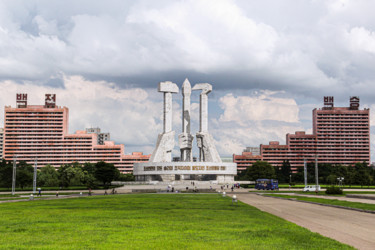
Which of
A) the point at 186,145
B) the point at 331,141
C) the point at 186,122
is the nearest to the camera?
the point at 186,145

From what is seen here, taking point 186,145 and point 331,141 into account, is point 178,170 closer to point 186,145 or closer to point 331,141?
point 186,145

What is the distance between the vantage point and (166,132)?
11625cm

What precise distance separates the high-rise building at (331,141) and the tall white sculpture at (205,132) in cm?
7482

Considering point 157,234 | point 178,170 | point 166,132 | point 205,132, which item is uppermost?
point 205,132

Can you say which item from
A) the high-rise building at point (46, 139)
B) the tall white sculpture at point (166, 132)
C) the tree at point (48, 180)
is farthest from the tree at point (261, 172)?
the high-rise building at point (46, 139)

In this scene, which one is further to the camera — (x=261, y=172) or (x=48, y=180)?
(x=261, y=172)

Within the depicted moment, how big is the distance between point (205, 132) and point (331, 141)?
3836 inches

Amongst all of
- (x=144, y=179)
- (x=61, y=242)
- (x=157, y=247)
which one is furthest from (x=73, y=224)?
(x=144, y=179)

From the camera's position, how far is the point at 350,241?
1508 cm

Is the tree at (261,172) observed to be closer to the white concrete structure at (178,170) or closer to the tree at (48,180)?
the white concrete structure at (178,170)

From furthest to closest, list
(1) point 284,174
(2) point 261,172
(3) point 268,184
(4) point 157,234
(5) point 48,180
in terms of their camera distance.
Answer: (1) point 284,174, (2) point 261,172, (5) point 48,180, (3) point 268,184, (4) point 157,234

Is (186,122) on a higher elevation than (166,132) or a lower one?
higher

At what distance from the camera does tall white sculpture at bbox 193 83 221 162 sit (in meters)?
117

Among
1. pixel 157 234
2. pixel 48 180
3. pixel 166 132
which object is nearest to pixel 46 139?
pixel 166 132
